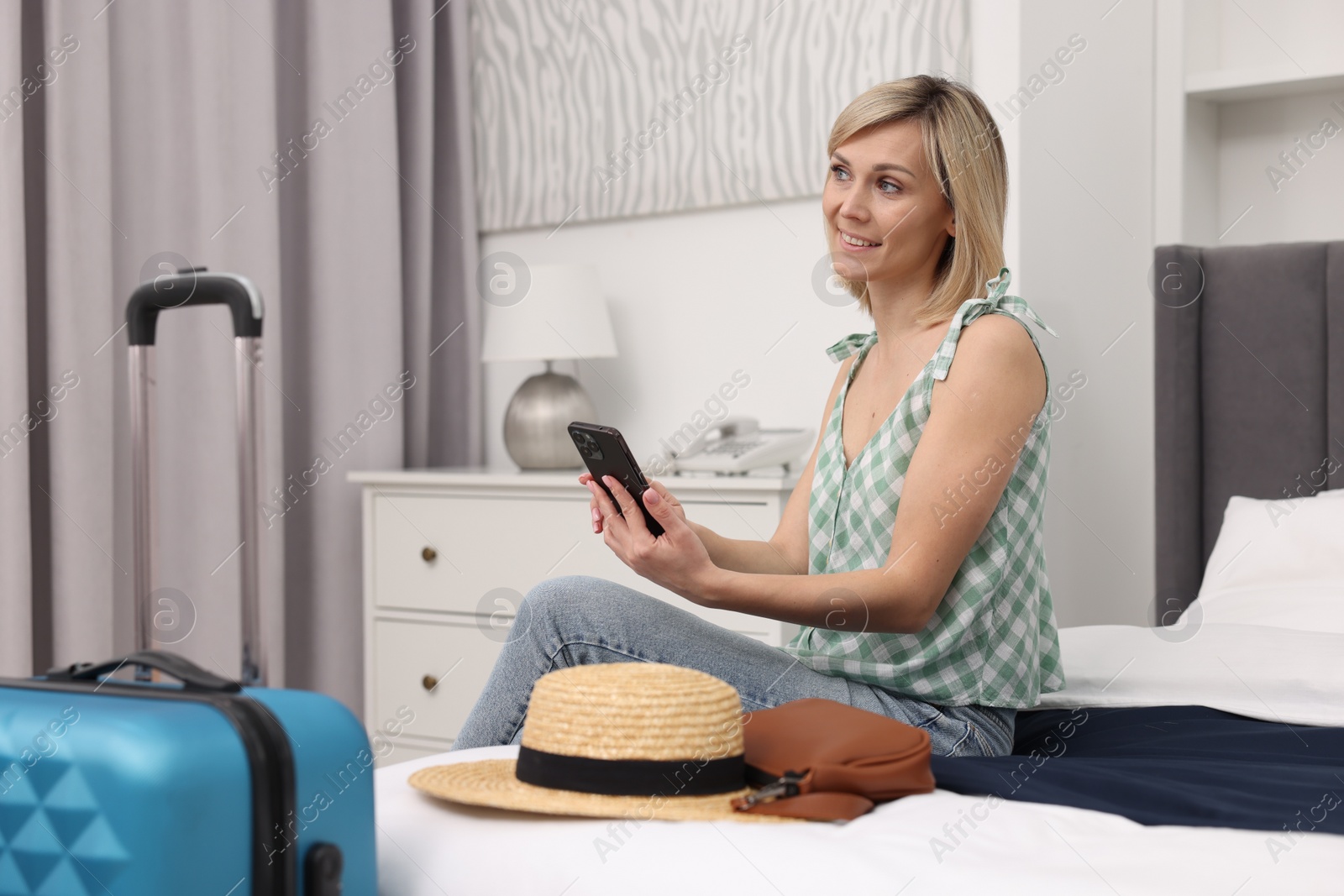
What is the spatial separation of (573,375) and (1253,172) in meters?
1.57

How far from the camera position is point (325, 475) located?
2707mm

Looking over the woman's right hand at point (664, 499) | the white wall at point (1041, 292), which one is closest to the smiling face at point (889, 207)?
the woman's right hand at point (664, 499)

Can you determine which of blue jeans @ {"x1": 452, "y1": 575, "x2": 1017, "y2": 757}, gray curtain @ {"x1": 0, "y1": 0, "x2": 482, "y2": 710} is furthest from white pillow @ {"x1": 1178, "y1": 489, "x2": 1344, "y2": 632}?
gray curtain @ {"x1": 0, "y1": 0, "x2": 482, "y2": 710}

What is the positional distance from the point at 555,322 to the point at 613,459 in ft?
4.55

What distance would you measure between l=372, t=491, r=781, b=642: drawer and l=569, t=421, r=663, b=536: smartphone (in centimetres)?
94

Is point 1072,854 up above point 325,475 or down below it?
below

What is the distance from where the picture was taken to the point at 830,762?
93cm

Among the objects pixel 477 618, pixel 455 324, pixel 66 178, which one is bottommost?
pixel 477 618

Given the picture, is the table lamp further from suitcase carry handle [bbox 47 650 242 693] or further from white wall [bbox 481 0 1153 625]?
suitcase carry handle [bbox 47 650 242 693]

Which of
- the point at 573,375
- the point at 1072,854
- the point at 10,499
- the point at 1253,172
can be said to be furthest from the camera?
the point at 573,375

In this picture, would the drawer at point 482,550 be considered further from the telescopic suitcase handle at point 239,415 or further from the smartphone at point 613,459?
the telescopic suitcase handle at point 239,415

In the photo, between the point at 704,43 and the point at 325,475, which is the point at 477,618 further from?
the point at 704,43

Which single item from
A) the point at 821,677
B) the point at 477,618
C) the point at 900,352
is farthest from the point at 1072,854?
the point at 477,618

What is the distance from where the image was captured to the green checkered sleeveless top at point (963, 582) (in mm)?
1264
